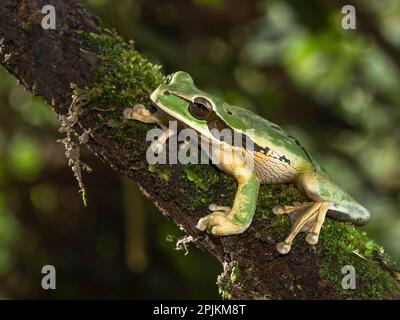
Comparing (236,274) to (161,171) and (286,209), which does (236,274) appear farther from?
(161,171)

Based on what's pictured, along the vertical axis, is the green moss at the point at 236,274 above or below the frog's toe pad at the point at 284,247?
below

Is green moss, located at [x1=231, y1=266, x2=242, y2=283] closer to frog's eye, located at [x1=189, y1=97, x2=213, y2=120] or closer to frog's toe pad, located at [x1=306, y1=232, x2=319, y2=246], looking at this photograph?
frog's toe pad, located at [x1=306, y1=232, x2=319, y2=246]

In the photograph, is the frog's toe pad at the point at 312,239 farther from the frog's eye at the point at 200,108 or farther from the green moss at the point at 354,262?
the frog's eye at the point at 200,108

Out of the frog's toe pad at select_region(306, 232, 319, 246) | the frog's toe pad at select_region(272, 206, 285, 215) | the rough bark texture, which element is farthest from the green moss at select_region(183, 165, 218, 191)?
the frog's toe pad at select_region(306, 232, 319, 246)

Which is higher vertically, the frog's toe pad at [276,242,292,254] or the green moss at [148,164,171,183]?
the green moss at [148,164,171,183]

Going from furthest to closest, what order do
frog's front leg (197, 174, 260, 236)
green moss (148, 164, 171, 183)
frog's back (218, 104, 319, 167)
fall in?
1. frog's back (218, 104, 319, 167)
2. green moss (148, 164, 171, 183)
3. frog's front leg (197, 174, 260, 236)

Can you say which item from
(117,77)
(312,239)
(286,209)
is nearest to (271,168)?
(286,209)

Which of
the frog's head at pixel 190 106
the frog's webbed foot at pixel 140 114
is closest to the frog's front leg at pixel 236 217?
the frog's head at pixel 190 106

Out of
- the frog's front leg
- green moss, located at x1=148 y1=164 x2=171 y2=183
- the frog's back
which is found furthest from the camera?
the frog's back
